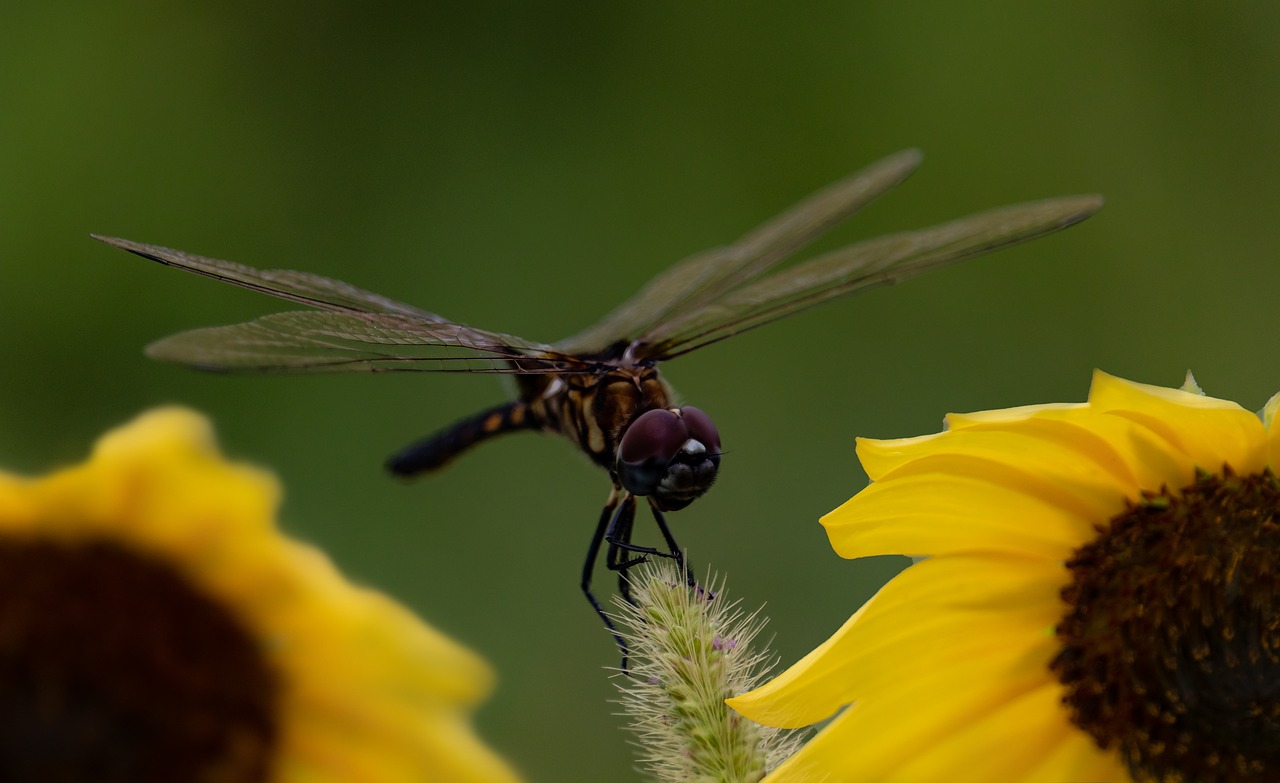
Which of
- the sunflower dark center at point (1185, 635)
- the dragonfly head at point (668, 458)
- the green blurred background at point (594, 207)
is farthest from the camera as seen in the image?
the green blurred background at point (594, 207)

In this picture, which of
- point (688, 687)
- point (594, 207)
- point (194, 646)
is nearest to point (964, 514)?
point (688, 687)

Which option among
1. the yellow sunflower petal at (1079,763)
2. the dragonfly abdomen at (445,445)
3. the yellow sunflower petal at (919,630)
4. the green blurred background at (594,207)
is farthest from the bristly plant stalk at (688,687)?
the green blurred background at (594,207)

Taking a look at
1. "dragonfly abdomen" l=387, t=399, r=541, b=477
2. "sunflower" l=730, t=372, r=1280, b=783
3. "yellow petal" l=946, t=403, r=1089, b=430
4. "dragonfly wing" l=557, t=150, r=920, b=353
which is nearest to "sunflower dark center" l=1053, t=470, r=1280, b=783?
"sunflower" l=730, t=372, r=1280, b=783

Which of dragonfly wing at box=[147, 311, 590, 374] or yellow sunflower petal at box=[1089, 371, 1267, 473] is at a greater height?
dragonfly wing at box=[147, 311, 590, 374]

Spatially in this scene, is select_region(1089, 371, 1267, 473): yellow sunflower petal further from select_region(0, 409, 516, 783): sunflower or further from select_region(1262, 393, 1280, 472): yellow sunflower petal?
select_region(0, 409, 516, 783): sunflower

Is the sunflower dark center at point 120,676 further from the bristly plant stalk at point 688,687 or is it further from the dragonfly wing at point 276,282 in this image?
the bristly plant stalk at point 688,687
